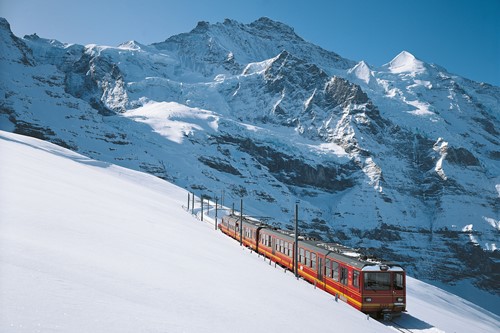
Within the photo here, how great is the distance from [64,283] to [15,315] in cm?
182

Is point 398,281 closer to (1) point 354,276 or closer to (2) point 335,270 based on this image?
(1) point 354,276

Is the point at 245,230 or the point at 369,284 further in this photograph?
the point at 245,230

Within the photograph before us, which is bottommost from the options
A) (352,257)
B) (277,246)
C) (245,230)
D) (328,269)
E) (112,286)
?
(245,230)

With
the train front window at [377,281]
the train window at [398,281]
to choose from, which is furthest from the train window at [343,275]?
the train window at [398,281]

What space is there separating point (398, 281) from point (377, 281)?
4.25 feet

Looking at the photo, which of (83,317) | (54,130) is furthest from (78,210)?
(54,130)

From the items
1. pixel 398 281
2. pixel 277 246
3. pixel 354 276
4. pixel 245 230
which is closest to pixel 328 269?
pixel 354 276

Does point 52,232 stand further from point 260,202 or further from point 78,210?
point 260,202

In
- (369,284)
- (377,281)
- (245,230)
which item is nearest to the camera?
(369,284)

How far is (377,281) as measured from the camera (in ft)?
64.2

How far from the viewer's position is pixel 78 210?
51.9 feet

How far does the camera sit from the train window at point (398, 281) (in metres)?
19.8

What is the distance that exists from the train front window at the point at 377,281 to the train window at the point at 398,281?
38cm

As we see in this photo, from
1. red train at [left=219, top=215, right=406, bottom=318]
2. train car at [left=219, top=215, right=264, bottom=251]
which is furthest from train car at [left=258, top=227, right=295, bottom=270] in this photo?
train car at [left=219, top=215, right=264, bottom=251]
